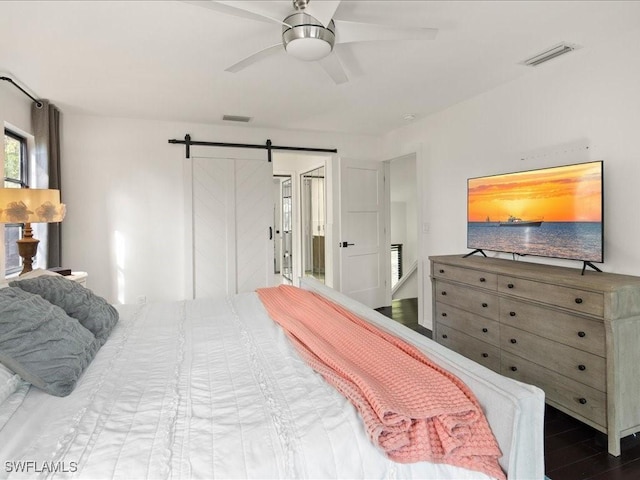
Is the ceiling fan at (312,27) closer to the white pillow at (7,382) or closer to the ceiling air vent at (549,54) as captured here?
the ceiling air vent at (549,54)

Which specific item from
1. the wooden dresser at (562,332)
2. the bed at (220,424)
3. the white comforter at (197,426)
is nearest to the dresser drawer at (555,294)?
the wooden dresser at (562,332)

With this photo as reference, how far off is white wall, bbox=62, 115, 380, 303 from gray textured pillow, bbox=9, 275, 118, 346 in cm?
225

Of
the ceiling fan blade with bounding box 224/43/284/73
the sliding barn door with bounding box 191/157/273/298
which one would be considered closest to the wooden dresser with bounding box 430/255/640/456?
the ceiling fan blade with bounding box 224/43/284/73

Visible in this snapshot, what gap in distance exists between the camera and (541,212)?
2629 mm

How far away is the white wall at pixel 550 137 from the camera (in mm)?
2295

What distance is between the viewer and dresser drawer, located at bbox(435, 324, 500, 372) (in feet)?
8.82

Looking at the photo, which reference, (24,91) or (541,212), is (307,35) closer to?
(541,212)

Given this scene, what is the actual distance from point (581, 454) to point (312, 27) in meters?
2.66

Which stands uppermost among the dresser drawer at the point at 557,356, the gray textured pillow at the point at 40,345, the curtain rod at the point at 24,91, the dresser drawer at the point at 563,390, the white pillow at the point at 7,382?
the curtain rod at the point at 24,91

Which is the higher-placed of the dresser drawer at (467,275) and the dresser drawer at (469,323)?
the dresser drawer at (467,275)

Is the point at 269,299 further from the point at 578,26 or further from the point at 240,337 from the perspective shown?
the point at 578,26

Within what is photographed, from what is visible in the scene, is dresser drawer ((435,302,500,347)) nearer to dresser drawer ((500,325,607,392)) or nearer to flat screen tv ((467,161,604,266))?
dresser drawer ((500,325,607,392))

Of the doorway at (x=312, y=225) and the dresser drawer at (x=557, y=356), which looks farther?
the doorway at (x=312, y=225)

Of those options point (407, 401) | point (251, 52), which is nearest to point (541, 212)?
point (407, 401)
